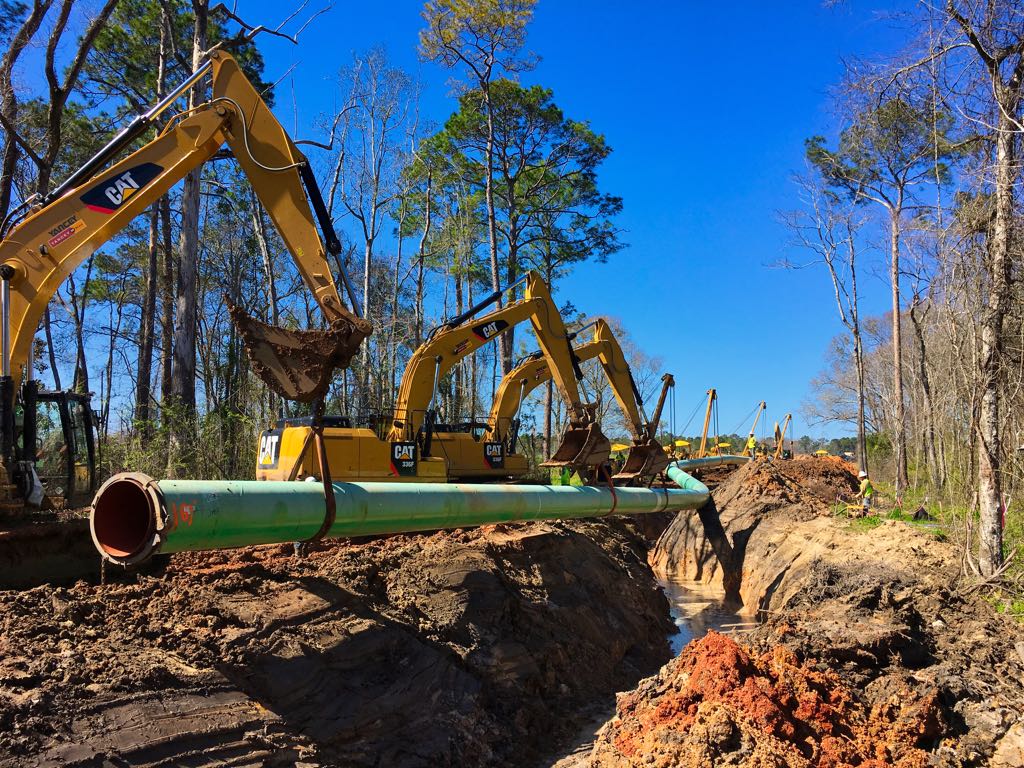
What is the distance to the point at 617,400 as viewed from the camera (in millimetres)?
14578

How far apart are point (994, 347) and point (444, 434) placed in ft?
28.5

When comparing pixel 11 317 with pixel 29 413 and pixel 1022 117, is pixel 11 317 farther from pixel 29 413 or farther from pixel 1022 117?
pixel 1022 117

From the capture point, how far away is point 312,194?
335 inches

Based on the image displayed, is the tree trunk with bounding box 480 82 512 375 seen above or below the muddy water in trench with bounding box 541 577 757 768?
above

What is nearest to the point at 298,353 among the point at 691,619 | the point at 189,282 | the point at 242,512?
the point at 242,512

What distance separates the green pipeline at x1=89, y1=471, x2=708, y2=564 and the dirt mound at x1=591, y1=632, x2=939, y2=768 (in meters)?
2.80

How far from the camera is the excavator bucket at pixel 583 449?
12.1m

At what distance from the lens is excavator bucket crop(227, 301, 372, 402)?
17.7 ft

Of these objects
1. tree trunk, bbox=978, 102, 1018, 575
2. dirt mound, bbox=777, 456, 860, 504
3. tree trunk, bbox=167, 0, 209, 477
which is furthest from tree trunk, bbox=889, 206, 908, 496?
tree trunk, bbox=167, 0, 209, 477

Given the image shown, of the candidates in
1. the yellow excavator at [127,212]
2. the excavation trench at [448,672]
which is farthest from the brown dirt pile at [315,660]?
the yellow excavator at [127,212]

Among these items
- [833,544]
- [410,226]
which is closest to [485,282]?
[410,226]

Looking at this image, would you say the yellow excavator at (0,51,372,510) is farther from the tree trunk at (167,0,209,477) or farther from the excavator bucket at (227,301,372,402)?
the tree trunk at (167,0,209,477)

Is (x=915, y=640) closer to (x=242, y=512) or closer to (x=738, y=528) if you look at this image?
(x=242, y=512)

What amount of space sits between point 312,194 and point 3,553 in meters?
5.29
